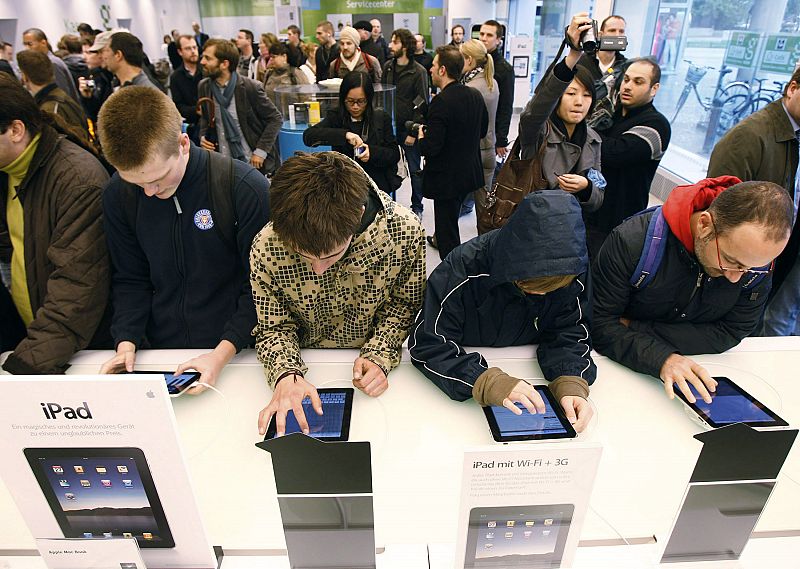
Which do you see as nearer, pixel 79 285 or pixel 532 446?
pixel 532 446

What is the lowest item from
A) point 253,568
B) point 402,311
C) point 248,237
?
point 253,568

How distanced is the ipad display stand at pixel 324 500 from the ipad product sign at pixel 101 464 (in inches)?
6.0

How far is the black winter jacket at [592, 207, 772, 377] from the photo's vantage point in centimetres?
139

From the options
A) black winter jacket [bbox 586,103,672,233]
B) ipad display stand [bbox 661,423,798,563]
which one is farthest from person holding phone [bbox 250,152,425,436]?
black winter jacket [bbox 586,103,672,233]

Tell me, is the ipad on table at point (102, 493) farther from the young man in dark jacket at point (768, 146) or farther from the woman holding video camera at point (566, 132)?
the young man in dark jacket at point (768, 146)

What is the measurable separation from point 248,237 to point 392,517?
829mm

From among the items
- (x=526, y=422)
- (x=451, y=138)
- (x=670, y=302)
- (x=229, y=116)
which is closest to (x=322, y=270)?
(x=526, y=422)

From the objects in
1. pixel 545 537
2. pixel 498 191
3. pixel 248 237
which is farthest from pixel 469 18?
pixel 545 537

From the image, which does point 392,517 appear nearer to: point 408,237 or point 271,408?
point 271,408

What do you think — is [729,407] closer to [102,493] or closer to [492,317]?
[492,317]

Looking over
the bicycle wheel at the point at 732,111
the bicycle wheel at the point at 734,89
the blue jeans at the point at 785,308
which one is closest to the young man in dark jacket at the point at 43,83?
the blue jeans at the point at 785,308

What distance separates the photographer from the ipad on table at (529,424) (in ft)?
3.47

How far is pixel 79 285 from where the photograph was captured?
1.40 m

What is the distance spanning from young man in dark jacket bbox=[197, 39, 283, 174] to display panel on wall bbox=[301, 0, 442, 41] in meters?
Result: 11.4
